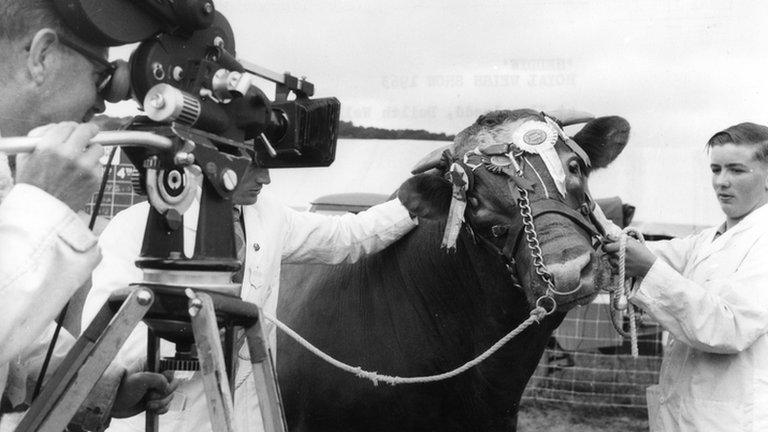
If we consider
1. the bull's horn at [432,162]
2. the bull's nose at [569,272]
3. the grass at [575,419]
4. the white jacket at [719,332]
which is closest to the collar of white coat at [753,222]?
the white jacket at [719,332]

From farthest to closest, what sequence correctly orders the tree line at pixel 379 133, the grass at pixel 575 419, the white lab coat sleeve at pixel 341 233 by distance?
the tree line at pixel 379 133
the grass at pixel 575 419
the white lab coat sleeve at pixel 341 233

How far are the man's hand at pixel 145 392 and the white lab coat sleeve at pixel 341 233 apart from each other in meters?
1.39

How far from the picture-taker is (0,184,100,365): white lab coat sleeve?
1.38 m

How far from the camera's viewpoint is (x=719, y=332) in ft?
9.93

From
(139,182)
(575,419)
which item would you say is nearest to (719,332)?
(139,182)

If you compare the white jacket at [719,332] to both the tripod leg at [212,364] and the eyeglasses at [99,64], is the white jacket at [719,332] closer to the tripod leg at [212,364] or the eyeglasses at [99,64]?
the tripod leg at [212,364]

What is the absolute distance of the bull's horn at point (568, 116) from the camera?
364 centimetres

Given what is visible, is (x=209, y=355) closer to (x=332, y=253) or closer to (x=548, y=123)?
(x=332, y=253)

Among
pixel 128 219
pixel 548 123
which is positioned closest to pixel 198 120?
pixel 128 219

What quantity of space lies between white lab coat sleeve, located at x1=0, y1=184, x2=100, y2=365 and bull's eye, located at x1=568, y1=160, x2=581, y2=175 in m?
2.34

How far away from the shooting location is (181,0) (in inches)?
63.5

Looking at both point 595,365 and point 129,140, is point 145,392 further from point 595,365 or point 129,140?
point 595,365

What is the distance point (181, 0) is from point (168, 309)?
65 cm

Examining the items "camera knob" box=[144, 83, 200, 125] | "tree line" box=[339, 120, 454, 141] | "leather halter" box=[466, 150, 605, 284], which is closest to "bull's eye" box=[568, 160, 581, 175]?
"leather halter" box=[466, 150, 605, 284]
